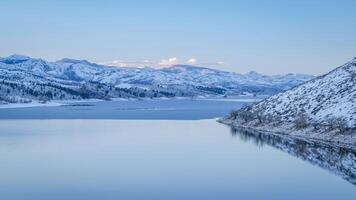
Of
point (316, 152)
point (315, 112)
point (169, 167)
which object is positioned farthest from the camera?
point (315, 112)

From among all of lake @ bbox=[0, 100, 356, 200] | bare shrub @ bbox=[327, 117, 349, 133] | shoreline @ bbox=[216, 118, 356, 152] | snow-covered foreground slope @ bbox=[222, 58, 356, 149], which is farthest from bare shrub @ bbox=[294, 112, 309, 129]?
lake @ bbox=[0, 100, 356, 200]

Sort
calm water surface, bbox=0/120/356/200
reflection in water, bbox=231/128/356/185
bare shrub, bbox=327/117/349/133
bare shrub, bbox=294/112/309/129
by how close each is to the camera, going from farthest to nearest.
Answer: bare shrub, bbox=294/112/309/129
bare shrub, bbox=327/117/349/133
reflection in water, bbox=231/128/356/185
calm water surface, bbox=0/120/356/200

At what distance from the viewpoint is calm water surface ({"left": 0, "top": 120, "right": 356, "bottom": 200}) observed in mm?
33094

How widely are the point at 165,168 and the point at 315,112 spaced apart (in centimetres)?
4312

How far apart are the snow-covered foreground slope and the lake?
490 cm

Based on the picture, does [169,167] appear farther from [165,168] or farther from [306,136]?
[306,136]

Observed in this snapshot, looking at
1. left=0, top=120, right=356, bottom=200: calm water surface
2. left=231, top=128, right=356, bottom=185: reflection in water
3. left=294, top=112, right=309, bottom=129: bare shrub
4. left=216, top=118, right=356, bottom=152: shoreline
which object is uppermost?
left=294, top=112, right=309, bottom=129: bare shrub

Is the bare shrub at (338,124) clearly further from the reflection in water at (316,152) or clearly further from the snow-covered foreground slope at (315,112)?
the reflection in water at (316,152)

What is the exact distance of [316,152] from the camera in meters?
55.4

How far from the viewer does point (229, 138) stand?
7062 cm

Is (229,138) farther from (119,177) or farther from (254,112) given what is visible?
(119,177)

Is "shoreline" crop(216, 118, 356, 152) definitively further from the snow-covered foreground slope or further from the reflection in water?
the reflection in water

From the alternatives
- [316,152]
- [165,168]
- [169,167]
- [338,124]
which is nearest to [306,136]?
[338,124]

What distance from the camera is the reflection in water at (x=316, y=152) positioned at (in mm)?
43969
